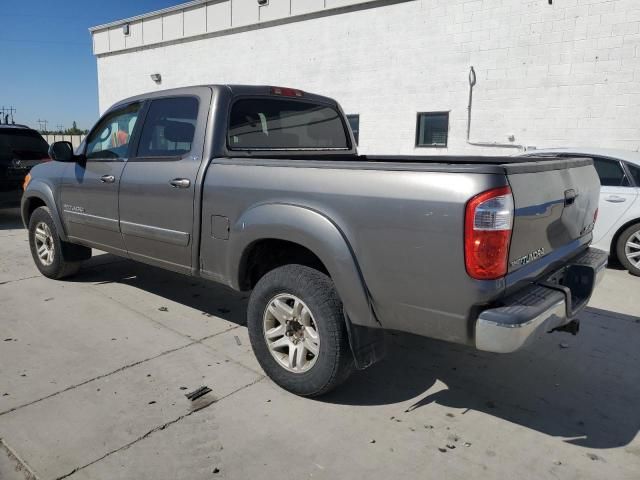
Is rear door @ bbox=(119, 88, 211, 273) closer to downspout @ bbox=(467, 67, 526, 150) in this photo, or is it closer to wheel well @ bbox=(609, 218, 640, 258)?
wheel well @ bbox=(609, 218, 640, 258)

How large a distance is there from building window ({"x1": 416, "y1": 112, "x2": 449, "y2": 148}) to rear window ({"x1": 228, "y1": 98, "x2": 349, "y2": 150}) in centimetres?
582

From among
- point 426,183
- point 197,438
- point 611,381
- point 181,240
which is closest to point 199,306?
point 181,240

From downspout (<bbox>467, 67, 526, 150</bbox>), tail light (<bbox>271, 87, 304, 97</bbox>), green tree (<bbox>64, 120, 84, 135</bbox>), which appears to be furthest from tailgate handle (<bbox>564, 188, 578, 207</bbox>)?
green tree (<bbox>64, 120, 84, 135</bbox>)

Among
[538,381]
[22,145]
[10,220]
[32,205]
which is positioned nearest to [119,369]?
[538,381]

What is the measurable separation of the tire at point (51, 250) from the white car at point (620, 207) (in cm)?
570

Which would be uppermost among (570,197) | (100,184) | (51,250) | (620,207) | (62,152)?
(62,152)

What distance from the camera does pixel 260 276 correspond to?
341 cm

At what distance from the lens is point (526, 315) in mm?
2256

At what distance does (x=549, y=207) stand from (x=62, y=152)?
13.7ft

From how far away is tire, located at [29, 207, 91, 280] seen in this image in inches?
204

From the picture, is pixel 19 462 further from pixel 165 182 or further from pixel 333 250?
pixel 165 182

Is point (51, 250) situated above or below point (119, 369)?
above

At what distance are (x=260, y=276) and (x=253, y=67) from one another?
1078 centimetres

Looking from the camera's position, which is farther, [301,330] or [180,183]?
[180,183]
